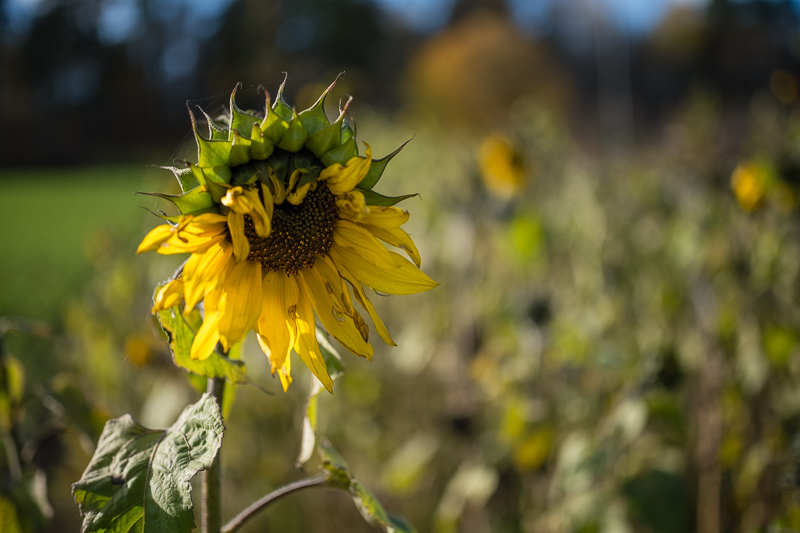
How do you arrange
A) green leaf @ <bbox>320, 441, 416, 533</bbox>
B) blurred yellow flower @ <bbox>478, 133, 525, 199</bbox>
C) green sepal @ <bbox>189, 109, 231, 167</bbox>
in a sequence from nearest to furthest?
green sepal @ <bbox>189, 109, 231, 167</bbox>, green leaf @ <bbox>320, 441, 416, 533</bbox>, blurred yellow flower @ <bbox>478, 133, 525, 199</bbox>

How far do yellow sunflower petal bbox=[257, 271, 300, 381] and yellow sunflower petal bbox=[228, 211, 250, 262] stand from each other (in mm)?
68

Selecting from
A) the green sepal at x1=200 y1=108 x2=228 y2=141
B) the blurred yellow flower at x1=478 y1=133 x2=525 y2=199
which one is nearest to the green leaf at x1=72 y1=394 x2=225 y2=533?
the green sepal at x1=200 y1=108 x2=228 y2=141

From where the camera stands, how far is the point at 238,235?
1.95 ft

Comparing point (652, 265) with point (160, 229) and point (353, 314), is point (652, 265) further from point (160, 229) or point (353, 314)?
point (160, 229)

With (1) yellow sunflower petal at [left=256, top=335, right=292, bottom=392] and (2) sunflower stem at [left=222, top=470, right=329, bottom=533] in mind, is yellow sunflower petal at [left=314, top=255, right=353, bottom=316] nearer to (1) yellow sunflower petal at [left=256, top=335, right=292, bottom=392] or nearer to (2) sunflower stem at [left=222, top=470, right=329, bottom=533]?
(1) yellow sunflower petal at [left=256, top=335, right=292, bottom=392]

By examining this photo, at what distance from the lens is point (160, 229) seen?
0.59 meters

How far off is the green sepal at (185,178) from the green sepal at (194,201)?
10 millimetres

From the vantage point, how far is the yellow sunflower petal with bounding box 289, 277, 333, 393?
2.05 ft

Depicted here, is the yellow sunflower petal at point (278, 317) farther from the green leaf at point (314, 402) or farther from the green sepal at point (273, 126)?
the green sepal at point (273, 126)

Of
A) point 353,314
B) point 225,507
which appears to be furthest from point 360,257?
point 225,507

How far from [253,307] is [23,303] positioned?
4.26 m

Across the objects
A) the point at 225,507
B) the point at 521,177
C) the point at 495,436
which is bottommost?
the point at 225,507

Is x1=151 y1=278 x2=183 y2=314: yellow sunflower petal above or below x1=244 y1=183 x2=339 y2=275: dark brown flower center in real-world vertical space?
below

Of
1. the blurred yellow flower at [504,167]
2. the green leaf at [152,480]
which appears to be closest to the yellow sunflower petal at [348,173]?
the green leaf at [152,480]
